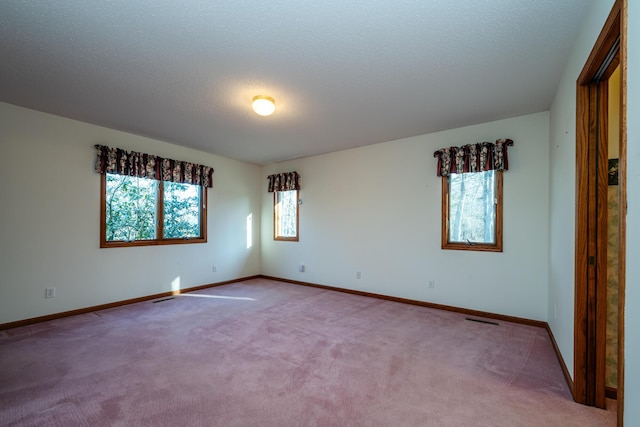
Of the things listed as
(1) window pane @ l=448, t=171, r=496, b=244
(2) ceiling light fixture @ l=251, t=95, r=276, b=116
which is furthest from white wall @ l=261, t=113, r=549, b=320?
(2) ceiling light fixture @ l=251, t=95, r=276, b=116

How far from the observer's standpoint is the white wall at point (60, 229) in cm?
326

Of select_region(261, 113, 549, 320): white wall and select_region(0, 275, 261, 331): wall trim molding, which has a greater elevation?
select_region(261, 113, 549, 320): white wall

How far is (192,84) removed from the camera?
2729mm

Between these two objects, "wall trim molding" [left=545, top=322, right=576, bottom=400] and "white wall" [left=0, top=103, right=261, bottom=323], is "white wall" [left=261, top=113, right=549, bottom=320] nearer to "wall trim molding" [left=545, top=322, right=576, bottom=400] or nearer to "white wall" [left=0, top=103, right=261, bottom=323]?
"wall trim molding" [left=545, top=322, right=576, bottom=400]

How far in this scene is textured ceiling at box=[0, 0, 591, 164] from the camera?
5.99 feet

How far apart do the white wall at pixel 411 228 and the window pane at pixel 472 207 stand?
167 mm

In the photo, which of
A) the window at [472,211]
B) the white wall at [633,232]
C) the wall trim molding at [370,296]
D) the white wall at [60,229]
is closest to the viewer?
the white wall at [633,232]

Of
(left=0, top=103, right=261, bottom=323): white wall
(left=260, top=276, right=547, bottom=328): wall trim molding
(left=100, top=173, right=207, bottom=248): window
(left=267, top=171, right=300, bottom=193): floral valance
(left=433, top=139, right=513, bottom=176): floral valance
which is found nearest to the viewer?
(left=0, top=103, right=261, bottom=323): white wall

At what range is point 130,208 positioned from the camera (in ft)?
14.1

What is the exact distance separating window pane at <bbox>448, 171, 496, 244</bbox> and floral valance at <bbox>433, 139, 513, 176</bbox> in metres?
0.15

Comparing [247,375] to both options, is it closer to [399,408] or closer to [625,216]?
[399,408]

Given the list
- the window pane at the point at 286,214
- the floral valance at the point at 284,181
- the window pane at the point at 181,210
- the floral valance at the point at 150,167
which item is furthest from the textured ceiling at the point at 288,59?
the window pane at the point at 286,214

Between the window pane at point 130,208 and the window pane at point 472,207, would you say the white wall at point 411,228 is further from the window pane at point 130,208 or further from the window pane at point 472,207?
the window pane at point 130,208

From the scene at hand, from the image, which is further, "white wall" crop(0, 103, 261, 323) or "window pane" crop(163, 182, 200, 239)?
"window pane" crop(163, 182, 200, 239)
